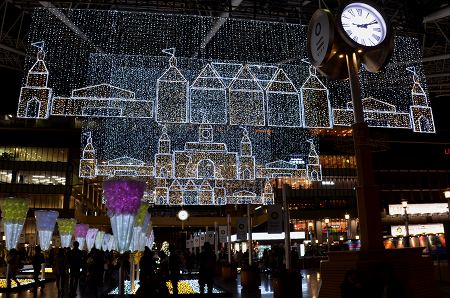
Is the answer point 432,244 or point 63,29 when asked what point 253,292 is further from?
point 63,29

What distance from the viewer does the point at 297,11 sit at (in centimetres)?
1529

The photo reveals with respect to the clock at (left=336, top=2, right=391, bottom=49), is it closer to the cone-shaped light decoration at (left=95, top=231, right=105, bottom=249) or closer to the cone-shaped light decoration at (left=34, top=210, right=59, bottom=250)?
the cone-shaped light decoration at (left=34, top=210, right=59, bottom=250)

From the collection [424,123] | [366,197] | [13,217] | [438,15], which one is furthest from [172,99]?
[438,15]

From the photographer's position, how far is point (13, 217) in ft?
47.9

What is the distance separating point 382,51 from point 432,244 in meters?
11.5

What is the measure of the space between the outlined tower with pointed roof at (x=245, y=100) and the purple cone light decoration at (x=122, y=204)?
4.52 metres

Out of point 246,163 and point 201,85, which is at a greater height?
point 201,85

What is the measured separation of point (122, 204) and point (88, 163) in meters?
7.02

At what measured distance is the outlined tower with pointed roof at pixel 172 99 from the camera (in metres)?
13.9

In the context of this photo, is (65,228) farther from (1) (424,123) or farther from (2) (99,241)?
(1) (424,123)

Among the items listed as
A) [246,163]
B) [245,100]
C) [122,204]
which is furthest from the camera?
[246,163]

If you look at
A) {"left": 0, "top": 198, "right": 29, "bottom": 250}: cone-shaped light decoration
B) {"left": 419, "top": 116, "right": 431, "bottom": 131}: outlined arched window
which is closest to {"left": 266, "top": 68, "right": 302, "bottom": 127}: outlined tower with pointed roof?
{"left": 419, "top": 116, "right": 431, "bottom": 131}: outlined arched window

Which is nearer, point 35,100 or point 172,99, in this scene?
point 35,100

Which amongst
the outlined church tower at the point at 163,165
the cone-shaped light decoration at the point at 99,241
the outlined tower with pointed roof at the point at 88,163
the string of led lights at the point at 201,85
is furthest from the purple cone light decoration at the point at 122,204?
the cone-shaped light decoration at the point at 99,241
